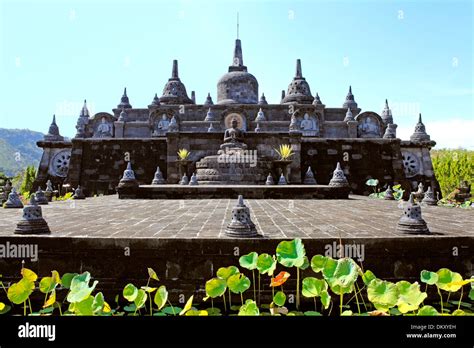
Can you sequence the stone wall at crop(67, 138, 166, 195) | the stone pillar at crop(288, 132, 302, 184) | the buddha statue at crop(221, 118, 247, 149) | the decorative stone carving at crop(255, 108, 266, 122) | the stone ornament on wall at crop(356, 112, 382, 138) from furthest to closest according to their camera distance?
the stone ornament on wall at crop(356, 112, 382, 138)
the decorative stone carving at crop(255, 108, 266, 122)
the stone wall at crop(67, 138, 166, 195)
the stone pillar at crop(288, 132, 302, 184)
the buddha statue at crop(221, 118, 247, 149)

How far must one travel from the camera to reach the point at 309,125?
2700 centimetres

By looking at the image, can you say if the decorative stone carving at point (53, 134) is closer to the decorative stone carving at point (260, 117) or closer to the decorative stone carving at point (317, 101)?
the decorative stone carving at point (260, 117)

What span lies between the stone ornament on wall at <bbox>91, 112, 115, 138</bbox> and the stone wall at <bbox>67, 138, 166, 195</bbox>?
871 cm

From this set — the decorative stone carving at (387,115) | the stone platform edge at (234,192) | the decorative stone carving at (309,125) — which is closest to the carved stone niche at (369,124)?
the decorative stone carving at (387,115)

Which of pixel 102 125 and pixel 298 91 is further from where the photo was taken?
pixel 298 91

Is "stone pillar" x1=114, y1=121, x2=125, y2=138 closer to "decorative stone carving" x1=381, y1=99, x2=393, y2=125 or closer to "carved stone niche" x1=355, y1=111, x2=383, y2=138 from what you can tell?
"carved stone niche" x1=355, y1=111, x2=383, y2=138

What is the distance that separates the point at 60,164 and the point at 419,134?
2399cm

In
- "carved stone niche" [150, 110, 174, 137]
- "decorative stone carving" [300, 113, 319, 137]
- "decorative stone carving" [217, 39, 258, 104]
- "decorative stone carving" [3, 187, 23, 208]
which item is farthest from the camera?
"decorative stone carving" [217, 39, 258, 104]

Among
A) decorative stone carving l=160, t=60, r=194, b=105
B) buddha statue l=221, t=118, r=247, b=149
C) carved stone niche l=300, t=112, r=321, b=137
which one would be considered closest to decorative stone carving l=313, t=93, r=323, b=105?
carved stone niche l=300, t=112, r=321, b=137

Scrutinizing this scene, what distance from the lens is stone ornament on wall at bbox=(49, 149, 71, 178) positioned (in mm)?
21594

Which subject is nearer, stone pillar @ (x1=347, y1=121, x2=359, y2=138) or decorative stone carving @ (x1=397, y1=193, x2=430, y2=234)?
decorative stone carving @ (x1=397, y1=193, x2=430, y2=234)

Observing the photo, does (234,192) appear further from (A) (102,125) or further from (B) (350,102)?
(B) (350,102)

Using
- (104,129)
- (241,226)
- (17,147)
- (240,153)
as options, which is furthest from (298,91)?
(17,147)

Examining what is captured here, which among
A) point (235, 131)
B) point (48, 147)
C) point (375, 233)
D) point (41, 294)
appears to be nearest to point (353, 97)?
point (235, 131)
